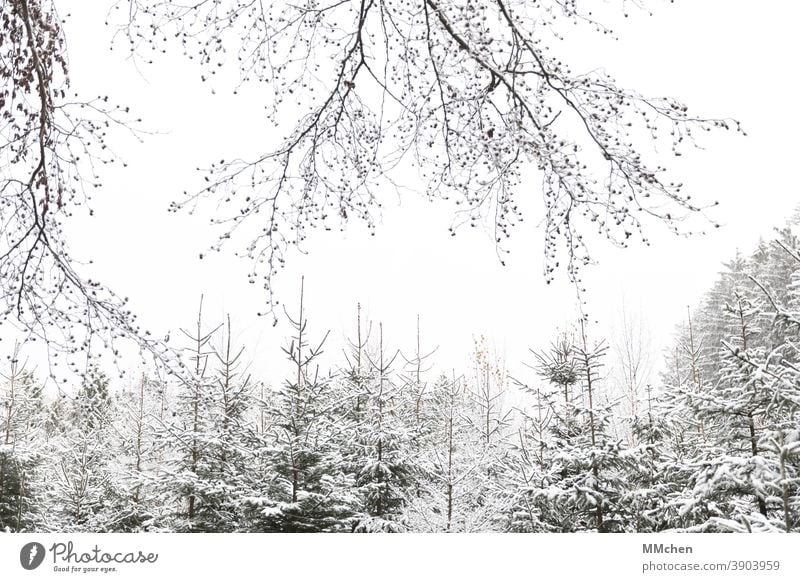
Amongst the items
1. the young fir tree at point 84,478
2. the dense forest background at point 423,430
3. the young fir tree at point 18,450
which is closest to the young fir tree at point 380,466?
the dense forest background at point 423,430

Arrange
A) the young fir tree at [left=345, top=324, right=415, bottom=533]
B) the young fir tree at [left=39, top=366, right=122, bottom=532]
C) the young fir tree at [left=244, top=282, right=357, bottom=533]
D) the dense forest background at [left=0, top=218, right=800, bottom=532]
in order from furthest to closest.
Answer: the young fir tree at [left=39, top=366, right=122, bottom=532]
the young fir tree at [left=345, top=324, right=415, bottom=533]
the young fir tree at [left=244, top=282, right=357, bottom=533]
the dense forest background at [left=0, top=218, right=800, bottom=532]

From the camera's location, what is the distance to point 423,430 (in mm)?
3414

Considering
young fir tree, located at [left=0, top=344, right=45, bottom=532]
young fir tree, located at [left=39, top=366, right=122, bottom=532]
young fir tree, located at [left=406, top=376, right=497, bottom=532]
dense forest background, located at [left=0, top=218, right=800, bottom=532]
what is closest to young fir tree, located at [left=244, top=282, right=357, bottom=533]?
dense forest background, located at [left=0, top=218, right=800, bottom=532]

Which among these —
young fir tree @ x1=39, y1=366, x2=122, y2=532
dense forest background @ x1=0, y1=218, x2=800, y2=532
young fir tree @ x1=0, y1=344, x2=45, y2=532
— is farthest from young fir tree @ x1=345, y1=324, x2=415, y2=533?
young fir tree @ x1=0, y1=344, x2=45, y2=532

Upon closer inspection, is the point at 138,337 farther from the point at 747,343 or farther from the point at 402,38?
the point at 747,343

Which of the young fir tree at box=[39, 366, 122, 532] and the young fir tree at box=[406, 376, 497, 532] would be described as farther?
the young fir tree at box=[39, 366, 122, 532]

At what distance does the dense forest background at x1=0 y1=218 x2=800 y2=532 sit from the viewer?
8.54 feet

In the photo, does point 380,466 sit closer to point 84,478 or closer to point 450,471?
point 450,471

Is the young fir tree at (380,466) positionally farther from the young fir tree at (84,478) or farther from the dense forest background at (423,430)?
the young fir tree at (84,478)

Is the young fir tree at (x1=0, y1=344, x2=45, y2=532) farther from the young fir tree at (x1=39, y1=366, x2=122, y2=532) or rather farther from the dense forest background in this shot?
the young fir tree at (x1=39, y1=366, x2=122, y2=532)

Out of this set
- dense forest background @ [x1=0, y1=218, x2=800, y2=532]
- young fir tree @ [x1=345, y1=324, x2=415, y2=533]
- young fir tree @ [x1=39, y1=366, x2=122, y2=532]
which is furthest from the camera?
young fir tree @ [x1=39, y1=366, x2=122, y2=532]

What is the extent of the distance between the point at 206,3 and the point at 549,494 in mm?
2219
